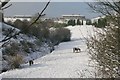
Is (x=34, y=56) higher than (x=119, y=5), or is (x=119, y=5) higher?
(x=119, y=5)

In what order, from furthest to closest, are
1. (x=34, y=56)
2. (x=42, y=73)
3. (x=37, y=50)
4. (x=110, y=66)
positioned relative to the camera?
(x=37, y=50) → (x=34, y=56) → (x=42, y=73) → (x=110, y=66)

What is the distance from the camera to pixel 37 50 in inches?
1351

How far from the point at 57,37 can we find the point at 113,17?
Result: 45522 millimetres

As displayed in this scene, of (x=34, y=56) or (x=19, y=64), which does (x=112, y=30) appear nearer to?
(x=19, y=64)

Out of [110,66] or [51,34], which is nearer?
[110,66]

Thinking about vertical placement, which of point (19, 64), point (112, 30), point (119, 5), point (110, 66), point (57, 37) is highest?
point (119, 5)

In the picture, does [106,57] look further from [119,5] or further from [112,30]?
[119,5]

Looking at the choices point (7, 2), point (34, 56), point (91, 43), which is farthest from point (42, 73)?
point (7, 2)

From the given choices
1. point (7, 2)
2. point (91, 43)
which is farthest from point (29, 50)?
point (7, 2)

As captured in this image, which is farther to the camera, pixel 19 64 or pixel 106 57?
pixel 19 64

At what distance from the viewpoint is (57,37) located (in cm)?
4975

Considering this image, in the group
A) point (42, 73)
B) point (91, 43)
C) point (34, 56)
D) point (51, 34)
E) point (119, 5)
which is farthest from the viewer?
point (51, 34)

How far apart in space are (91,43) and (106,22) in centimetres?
43

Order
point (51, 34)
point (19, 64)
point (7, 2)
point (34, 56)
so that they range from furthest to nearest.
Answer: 1. point (51, 34)
2. point (34, 56)
3. point (19, 64)
4. point (7, 2)
